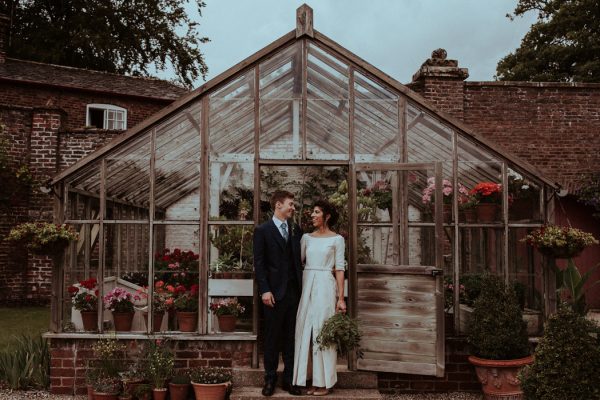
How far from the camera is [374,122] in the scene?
6.86m

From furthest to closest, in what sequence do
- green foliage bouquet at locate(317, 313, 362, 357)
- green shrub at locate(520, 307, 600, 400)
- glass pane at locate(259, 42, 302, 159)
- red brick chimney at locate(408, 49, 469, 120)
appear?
red brick chimney at locate(408, 49, 469, 120) < glass pane at locate(259, 42, 302, 159) < green foliage bouquet at locate(317, 313, 362, 357) < green shrub at locate(520, 307, 600, 400)

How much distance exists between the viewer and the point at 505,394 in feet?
20.5

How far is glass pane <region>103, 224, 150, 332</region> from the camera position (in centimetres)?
684

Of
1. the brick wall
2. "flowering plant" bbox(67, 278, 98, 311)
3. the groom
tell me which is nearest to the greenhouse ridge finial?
the groom

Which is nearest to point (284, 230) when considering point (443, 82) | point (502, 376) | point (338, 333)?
point (338, 333)

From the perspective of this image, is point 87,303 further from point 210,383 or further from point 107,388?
point 210,383

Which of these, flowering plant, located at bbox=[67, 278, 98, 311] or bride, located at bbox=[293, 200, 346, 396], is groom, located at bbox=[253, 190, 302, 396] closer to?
bride, located at bbox=[293, 200, 346, 396]

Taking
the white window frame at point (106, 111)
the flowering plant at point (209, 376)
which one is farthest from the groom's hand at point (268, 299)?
the white window frame at point (106, 111)

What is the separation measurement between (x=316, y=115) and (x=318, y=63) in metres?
0.56

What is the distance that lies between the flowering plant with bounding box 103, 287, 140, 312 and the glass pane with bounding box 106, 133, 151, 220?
902 millimetres

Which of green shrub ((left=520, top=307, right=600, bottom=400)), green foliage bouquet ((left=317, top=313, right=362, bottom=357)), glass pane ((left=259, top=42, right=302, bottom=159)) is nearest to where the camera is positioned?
green shrub ((left=520, top=307, right=600, bottom=400))

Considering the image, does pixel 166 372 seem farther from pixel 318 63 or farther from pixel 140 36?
pixel 140 36

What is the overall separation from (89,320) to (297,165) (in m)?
2.79

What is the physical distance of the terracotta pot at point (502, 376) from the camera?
6180 millimetres
